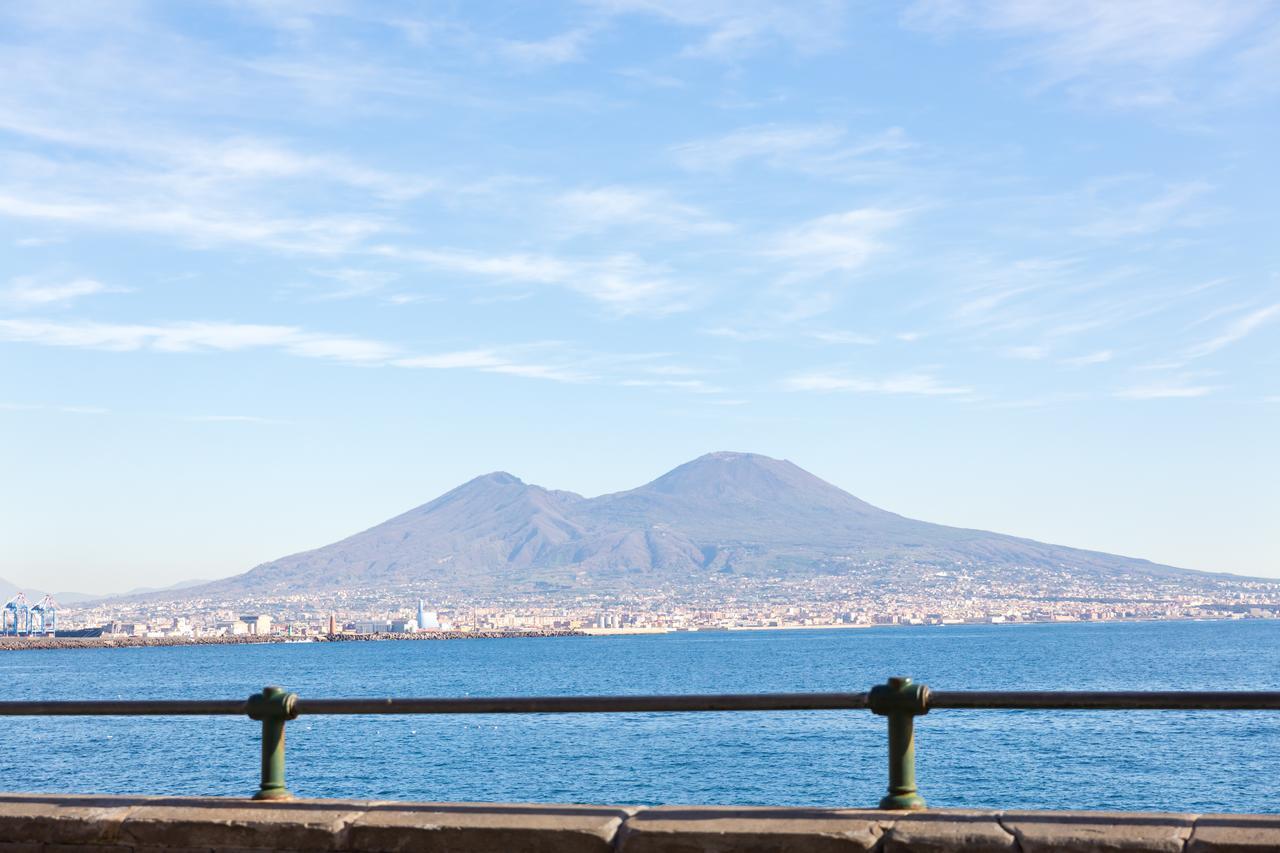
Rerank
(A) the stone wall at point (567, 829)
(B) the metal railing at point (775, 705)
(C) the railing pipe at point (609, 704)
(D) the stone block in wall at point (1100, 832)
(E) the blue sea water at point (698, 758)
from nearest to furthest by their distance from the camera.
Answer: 1. (D) the stone block in wall at point (1100, 832)
2. (A) the stone wall at point (567, 829)
3. (B) the metal railing at point (775, 705)
4. (C) the railing pipe at point (609, 704)
5. (E) the blue sea water at point (698, 758)

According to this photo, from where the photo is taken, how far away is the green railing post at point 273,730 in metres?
7.86

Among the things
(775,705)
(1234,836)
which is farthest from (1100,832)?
(775,705)

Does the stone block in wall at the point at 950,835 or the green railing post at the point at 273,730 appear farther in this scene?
the green railing post at the point at 273,730

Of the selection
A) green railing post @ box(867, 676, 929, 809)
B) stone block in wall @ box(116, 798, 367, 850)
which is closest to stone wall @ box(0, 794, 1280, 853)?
stone block in wall @ box(116, 798, 367, 850)

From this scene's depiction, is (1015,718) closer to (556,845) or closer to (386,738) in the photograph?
(386,738)

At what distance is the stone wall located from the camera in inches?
258

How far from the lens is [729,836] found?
692cm

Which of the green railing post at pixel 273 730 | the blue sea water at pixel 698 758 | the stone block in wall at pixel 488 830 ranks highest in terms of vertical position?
the green railing post at pixel 273 730

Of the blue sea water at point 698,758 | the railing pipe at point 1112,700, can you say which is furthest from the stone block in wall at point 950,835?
A: the blue sea water at point 698,758

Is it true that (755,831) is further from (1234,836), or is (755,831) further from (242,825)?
(242,825)

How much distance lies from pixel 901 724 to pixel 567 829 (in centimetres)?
173

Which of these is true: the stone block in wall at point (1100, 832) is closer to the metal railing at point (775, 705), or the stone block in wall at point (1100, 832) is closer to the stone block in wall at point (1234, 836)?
the stone block in wall at point (1234, 836)

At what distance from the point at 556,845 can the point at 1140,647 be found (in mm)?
184934

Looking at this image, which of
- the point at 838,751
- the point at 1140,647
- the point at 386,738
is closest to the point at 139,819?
the point at 838,751
